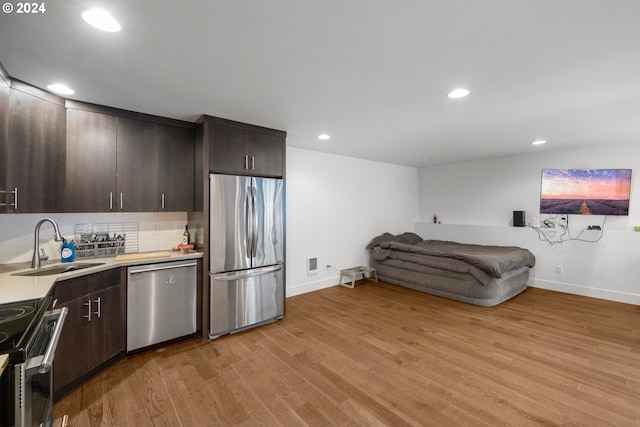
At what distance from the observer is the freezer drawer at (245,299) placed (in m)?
2.99

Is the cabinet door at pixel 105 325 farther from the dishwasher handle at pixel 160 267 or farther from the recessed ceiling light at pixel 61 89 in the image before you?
the recessed ceiling light at pixel 61 89

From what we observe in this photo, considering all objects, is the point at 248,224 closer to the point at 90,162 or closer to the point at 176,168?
the point at 176,168

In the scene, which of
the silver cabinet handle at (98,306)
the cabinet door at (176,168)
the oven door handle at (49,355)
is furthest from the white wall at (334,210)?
the oven door handle at (49,355)

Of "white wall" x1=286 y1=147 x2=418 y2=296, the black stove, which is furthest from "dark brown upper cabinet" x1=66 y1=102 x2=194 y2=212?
"white wall" x1=286 y1=147 x2=418 y2=296

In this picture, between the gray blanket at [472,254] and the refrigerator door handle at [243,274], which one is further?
the gray blanket at [472,254]

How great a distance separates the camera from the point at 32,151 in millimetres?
2254

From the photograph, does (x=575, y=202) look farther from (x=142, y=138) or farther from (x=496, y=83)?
(x=142, y=138)

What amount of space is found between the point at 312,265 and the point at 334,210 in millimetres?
1101

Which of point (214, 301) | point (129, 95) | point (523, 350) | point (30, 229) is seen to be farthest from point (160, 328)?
point (523, 350)

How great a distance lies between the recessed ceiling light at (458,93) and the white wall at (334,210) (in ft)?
8.55

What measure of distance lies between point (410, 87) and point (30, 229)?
145 inches

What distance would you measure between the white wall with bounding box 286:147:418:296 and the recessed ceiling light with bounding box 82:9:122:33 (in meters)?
2.98

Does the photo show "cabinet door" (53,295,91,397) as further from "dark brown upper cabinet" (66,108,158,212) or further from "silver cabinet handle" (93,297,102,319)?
"dark brown upper cabinet" (66,108,158,212)

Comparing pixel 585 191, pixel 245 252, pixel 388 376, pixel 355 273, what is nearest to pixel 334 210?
pixel 355 273
